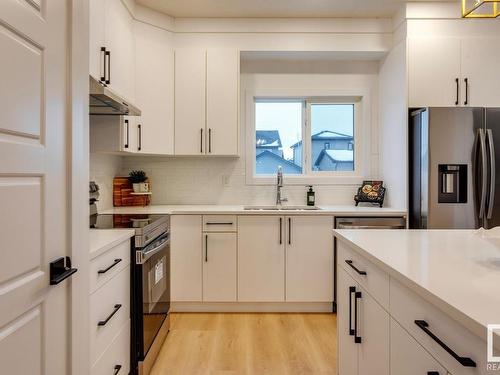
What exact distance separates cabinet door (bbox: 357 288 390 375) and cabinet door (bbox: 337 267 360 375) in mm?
85

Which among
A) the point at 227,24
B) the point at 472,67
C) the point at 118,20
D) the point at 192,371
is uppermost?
the point at 227,24

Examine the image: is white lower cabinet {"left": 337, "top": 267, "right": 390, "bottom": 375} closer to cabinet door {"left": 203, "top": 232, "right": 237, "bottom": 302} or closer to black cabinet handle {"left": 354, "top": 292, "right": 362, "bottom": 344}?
black cabinet handle {"left": 354, "top": 292, "right": 362, "bottom": 344}

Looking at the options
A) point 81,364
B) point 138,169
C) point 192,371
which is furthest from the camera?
point 138,169

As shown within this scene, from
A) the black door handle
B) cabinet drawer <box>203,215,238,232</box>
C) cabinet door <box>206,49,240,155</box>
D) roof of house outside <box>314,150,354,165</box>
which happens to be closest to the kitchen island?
the black door handle

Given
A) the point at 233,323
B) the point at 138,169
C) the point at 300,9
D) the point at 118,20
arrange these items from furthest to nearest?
1. the point at 138,169
2. the point at 300,9
3. the point at 233,323
4. the point at 118,20

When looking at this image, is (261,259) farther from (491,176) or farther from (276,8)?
(276,8)

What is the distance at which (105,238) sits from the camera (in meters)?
1.66

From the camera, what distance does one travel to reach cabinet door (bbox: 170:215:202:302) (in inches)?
116

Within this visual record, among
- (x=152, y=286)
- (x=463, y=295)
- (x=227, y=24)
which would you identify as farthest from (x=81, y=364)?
(x=227, y=24)

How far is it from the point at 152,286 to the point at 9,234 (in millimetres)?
1389

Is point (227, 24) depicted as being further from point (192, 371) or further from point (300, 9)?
point (192, 371)

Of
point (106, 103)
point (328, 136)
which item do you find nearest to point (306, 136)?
point (328, 136)

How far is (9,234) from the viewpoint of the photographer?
0.85 meters

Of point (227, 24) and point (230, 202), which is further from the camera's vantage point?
point (230, 202)
